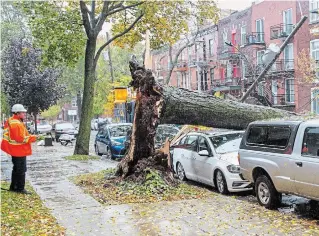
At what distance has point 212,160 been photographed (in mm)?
10195

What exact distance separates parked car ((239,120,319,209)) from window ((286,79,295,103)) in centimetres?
2321

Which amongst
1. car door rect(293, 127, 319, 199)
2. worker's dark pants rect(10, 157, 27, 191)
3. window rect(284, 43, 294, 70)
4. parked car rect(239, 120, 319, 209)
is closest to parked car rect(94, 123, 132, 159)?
worker's dark pants rect(10, 157, 27, 191)

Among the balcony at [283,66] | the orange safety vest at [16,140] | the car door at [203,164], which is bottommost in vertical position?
the car door at [203,164]

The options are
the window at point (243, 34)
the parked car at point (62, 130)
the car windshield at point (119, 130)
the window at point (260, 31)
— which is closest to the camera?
the car windshield at point (119, 130)

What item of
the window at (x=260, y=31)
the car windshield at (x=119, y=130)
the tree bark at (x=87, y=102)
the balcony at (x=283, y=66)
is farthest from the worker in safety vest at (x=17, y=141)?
the window at (x=260, y=31)

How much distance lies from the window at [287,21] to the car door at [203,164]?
72.5 ft

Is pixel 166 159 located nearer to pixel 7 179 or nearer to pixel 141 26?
pixel 7 179

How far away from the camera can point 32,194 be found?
9.27 meters

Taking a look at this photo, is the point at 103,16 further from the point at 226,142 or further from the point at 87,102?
the point at 226,142

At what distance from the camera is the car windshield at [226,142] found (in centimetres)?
1042

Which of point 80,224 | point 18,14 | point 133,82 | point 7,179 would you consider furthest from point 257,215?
point 18,14

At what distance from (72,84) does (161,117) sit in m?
52.7

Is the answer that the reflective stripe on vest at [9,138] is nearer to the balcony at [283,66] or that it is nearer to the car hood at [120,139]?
the car hood at [120,139]

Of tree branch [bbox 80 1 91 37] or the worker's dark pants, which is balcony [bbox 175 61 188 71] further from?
the worker's dark pants
